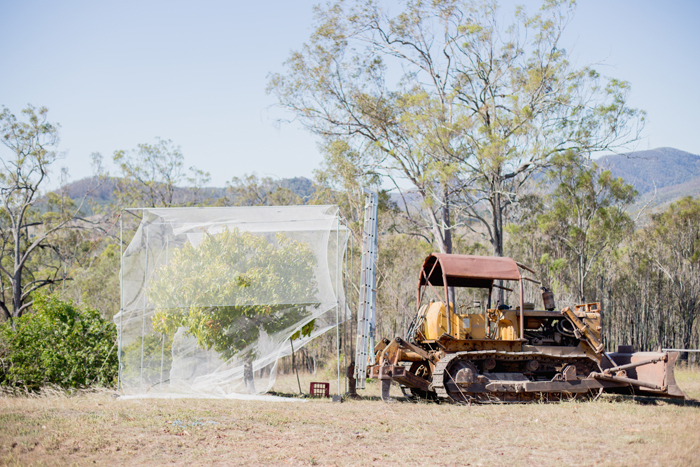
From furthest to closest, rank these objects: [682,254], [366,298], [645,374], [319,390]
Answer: [682,254] < [319,390] < [366,298] < [645,374]

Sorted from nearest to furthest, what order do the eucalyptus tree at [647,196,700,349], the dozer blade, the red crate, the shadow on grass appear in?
1. the dozer blade
2. the shadow on grass
3. the red crate
4. the eucalyptus tree at [647,196,700,349]

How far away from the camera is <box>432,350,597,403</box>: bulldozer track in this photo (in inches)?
341

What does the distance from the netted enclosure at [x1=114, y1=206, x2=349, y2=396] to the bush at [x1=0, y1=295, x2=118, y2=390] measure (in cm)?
184

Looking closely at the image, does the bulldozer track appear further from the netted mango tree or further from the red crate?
the netted mango tree

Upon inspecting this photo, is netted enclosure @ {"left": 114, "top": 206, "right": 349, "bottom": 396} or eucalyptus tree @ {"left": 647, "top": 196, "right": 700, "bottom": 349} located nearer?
netted enclosure @ {"left": 114, "top": 206, "right": 349, "bottom": 396}

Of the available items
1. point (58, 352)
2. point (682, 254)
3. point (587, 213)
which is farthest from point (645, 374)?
point (682, 254)

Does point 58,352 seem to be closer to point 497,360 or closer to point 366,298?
point 366,298

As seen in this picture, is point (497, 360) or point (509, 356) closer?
point (509, 356)

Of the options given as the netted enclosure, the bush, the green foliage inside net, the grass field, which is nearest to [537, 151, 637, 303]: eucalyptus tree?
the grass field

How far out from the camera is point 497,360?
920 cm

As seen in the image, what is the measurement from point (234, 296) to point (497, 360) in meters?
4.61

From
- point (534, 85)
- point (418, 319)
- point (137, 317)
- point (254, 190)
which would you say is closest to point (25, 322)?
point (137, 317)

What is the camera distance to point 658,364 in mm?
8719

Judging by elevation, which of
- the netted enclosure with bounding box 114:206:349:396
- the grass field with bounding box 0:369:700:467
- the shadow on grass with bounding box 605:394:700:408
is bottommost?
the shadow on grass with bounding box 605:394:700:408
